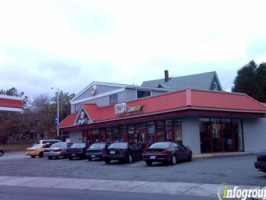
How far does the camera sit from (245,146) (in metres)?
29.5

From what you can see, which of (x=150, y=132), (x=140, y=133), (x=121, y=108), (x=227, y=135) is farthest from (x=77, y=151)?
(x=227, y=135)

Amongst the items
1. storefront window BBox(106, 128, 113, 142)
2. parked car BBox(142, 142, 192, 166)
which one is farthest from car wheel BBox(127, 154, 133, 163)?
storefront window BBox(106, 128, 113, 142)

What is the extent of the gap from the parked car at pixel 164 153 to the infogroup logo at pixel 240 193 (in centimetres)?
836

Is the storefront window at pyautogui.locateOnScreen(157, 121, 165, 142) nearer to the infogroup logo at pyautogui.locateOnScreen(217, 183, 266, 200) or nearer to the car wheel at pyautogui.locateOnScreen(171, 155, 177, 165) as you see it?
the car wheel at pyautogui.locateOnScreen(171, 155, 177, 165)

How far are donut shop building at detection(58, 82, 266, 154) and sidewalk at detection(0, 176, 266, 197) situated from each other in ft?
40.1

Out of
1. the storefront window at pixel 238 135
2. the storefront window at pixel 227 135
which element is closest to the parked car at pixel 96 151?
the storefront window at pixel 227 135

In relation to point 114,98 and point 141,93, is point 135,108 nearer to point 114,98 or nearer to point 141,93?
point 141,93

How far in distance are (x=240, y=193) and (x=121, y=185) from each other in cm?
461

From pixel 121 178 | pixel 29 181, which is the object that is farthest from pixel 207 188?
pixel 29 181

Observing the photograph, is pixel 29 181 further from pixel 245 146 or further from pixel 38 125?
pixel 38 125

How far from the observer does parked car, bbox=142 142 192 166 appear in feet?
64.1

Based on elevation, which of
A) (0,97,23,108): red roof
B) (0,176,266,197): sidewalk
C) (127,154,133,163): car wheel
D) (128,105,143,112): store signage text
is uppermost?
(0,97,23,108): red roof

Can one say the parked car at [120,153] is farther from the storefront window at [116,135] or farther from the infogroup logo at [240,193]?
the infogroup logo at [240,193]

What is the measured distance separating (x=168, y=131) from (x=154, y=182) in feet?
49.1
